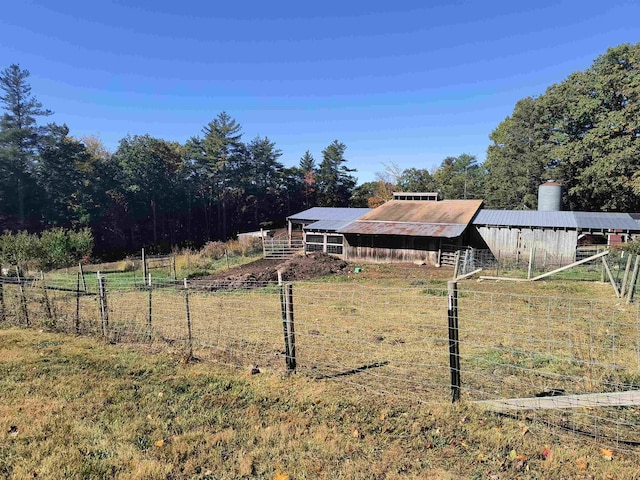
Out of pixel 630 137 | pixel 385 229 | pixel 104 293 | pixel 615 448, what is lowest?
pixel 615 448

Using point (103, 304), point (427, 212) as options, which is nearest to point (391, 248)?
point (427, 212)

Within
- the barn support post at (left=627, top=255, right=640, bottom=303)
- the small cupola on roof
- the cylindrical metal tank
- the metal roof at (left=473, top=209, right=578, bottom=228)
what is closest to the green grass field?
the barn support post at (left=627, top=255, right=640, bottom=303)

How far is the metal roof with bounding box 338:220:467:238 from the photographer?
20.8 m

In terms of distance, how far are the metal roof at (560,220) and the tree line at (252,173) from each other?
154 inches

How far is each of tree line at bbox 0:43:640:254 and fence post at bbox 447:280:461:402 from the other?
27.4m

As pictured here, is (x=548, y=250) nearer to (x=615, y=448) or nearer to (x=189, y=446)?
(x=615, y=448)

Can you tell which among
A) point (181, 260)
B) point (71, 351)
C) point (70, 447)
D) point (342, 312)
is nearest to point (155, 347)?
point (71, 351)

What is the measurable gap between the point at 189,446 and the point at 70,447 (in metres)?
1.13

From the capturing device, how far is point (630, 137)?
82.4 feet

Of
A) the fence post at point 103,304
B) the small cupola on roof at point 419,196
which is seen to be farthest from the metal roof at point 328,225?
the fence post at point 103,304

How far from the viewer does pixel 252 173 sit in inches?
2050

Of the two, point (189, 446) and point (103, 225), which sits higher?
point (103, 225)

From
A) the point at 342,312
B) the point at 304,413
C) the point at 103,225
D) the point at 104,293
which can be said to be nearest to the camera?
the point at 304,413

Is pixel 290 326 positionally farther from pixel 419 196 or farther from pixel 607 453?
pixel 419 196
